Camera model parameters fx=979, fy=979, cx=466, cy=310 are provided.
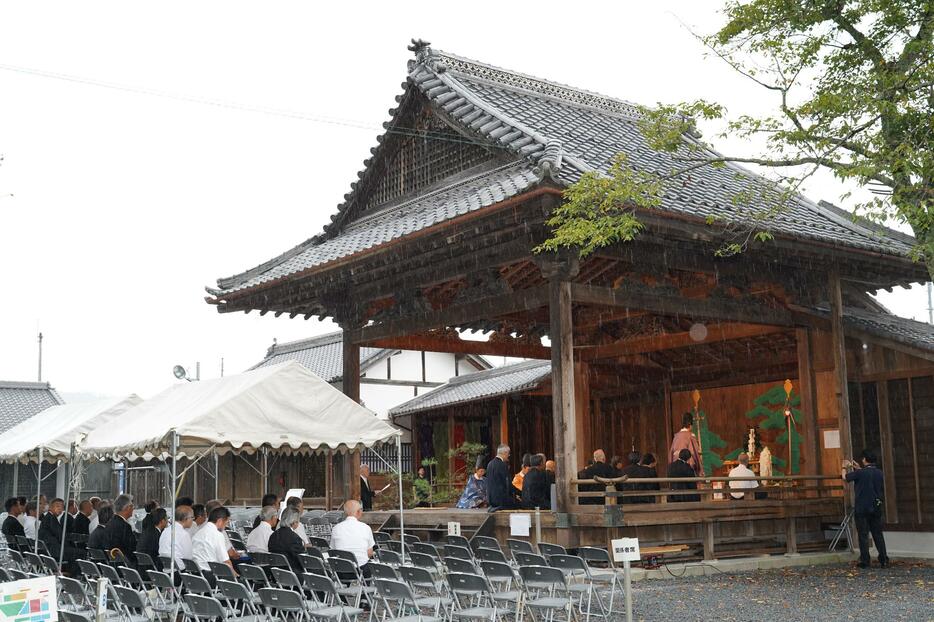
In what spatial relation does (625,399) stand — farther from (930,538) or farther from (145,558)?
(145,558)

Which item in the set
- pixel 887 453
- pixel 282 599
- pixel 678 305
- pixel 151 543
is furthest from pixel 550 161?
pixel 887 453

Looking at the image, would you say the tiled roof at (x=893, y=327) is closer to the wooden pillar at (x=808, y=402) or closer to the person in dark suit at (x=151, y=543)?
the wooden pillar at (x=808, y=402)

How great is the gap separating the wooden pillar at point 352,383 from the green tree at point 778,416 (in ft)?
20.9

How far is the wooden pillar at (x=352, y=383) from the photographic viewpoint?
14.1 metres

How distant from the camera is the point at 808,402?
13.2m

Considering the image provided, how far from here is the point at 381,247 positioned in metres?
11.1

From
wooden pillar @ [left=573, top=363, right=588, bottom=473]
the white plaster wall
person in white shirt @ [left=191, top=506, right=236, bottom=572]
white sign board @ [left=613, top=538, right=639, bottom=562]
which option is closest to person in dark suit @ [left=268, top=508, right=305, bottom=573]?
person in white shirt @ [left=191, top=506, right=236, bottom=572]

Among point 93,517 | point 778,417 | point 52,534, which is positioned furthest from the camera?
point 778,417

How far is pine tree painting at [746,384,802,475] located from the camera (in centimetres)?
1501

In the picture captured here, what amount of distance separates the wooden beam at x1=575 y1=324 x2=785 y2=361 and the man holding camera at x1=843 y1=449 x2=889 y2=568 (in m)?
2.34

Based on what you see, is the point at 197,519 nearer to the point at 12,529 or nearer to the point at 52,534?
the point at 52,534

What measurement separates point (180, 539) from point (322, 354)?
853 inches

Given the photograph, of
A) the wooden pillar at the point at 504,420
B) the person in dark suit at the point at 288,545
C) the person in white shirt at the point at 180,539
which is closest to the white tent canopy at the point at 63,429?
the person in white shirt at the point at 180,539

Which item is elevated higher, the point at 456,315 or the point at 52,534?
the point at 456,315
